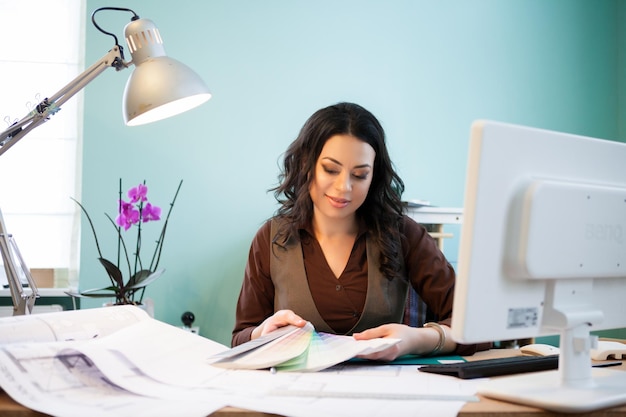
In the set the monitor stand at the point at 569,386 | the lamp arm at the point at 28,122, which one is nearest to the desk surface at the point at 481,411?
the monitor stand at the point at 569,386

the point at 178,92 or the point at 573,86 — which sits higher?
the point at 573,86

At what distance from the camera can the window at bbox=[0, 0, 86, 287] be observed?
2969 millimetres

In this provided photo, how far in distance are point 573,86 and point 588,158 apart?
2.56 m

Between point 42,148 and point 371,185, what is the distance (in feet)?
5.80

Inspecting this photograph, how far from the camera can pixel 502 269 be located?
Result: 90cm

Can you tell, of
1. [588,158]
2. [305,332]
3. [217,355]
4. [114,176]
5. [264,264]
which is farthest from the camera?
[114,176]

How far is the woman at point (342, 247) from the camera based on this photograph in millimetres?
1642

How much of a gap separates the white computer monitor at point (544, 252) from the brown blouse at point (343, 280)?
63cm

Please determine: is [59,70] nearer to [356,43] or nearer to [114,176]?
[114,176]

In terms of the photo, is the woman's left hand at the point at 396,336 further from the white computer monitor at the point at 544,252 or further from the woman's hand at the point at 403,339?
the white computer monitor at the point at 544,252

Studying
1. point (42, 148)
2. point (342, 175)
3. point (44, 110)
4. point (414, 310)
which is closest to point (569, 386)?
point (342, 175)

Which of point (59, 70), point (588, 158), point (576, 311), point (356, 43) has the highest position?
point (356, 43)

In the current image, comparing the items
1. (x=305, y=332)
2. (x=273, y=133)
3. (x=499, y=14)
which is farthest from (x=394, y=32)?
(x=305, y=332)

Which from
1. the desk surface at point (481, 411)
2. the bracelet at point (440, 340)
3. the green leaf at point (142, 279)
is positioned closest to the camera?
the desk surface at point (481, 411)
